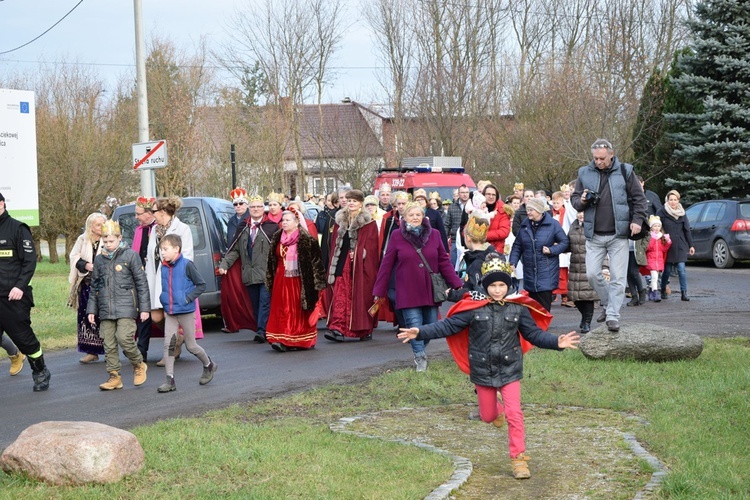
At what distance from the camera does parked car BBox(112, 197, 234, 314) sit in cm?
1470

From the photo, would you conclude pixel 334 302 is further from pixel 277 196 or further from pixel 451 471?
pixel 451 471

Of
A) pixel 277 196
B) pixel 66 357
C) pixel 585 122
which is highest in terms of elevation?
pixel 585 122

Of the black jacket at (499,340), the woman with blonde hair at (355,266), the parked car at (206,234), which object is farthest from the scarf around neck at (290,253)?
the black jacket at (499,340)

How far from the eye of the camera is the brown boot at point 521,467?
6.32 meters

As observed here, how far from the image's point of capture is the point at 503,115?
4247 centimetres

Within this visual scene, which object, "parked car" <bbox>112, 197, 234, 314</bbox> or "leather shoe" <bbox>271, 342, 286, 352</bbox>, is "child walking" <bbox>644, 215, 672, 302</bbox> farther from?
"leather shoe" <bbox>271, 342, 286, 352</bbox>

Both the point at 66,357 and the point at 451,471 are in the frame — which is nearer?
the point at 451,471

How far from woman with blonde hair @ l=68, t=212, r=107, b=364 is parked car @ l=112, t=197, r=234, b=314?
286 centimetres

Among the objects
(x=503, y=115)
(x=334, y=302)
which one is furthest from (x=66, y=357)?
(x=503, y=115)

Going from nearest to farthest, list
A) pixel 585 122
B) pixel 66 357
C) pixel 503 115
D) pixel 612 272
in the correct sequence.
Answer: pixel 612 272 < pixel 66 357 < pixel 585 122 < pixel 503 115

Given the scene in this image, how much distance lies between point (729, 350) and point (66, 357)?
772 centimetres

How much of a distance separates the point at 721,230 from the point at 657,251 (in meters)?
6.51

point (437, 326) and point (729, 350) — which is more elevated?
point (437, 326)

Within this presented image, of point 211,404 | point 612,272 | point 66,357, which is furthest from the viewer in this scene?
point 66,357
